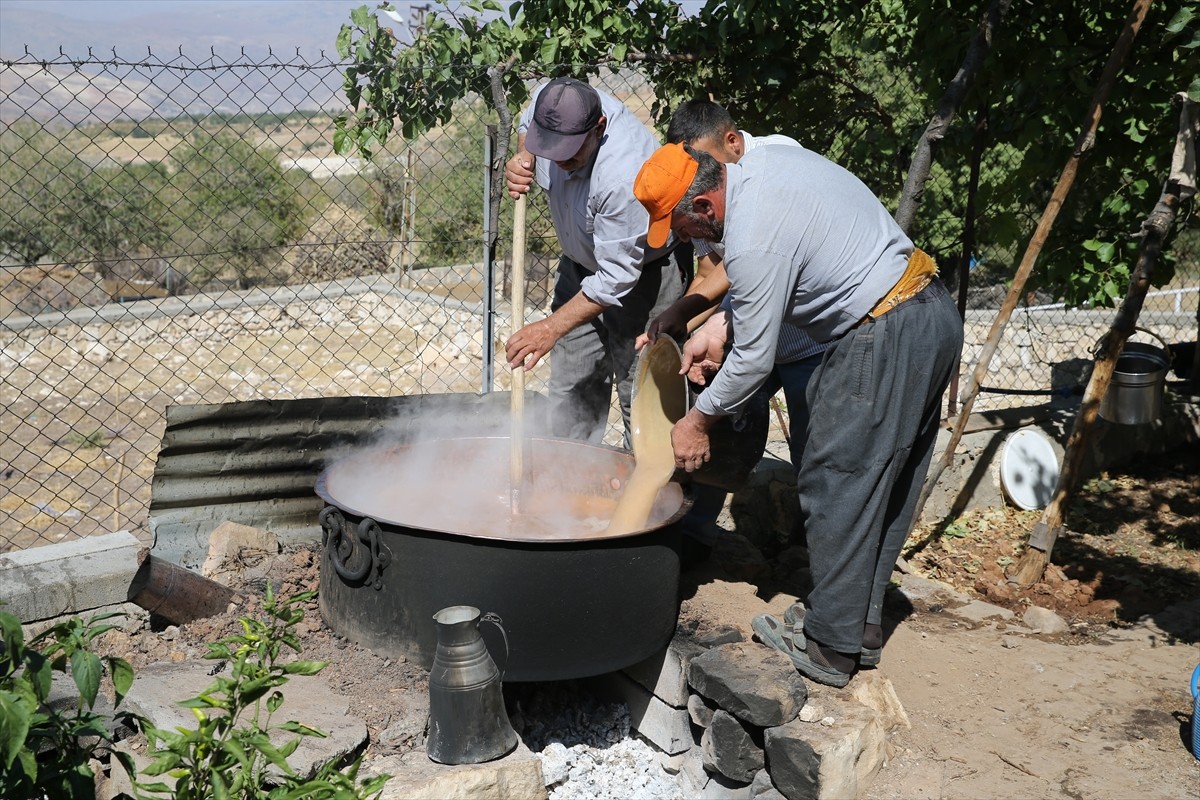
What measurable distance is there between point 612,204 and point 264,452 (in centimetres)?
180

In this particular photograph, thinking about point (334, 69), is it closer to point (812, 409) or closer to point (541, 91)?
point (541, 91)

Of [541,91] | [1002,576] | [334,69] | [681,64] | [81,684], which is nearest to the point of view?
[81,684]

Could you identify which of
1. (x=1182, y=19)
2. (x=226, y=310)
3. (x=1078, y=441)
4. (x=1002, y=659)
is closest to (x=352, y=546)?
(x=1002, y=659)

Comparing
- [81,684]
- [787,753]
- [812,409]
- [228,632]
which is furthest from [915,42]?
[81,684]

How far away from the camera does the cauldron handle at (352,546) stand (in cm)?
319

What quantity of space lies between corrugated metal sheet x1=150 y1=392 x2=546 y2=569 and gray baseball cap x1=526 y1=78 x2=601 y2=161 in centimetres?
128

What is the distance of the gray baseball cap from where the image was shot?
3.62 meters

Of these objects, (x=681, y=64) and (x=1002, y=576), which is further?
(x=681, y=64)

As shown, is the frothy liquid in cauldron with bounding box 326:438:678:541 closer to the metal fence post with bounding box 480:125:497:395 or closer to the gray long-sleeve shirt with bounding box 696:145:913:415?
the metal fence post with bounding box 480:125:497:395

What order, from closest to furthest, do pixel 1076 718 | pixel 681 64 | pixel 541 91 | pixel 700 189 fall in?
pixel 700 189 < pixel 1076 718 < pixel 541 91 < pixel 681 64

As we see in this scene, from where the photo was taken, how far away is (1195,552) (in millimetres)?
5203

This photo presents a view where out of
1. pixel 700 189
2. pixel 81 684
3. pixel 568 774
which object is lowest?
pixel 568 774

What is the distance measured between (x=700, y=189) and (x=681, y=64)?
295cm

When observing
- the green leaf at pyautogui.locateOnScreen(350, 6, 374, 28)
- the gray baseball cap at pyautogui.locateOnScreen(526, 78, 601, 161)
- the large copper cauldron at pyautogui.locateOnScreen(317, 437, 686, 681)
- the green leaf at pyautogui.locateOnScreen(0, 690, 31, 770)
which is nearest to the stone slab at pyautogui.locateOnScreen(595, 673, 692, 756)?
the large copper cauldron at pyautogui.locateOnScreen(317, 437, 686, 681)
